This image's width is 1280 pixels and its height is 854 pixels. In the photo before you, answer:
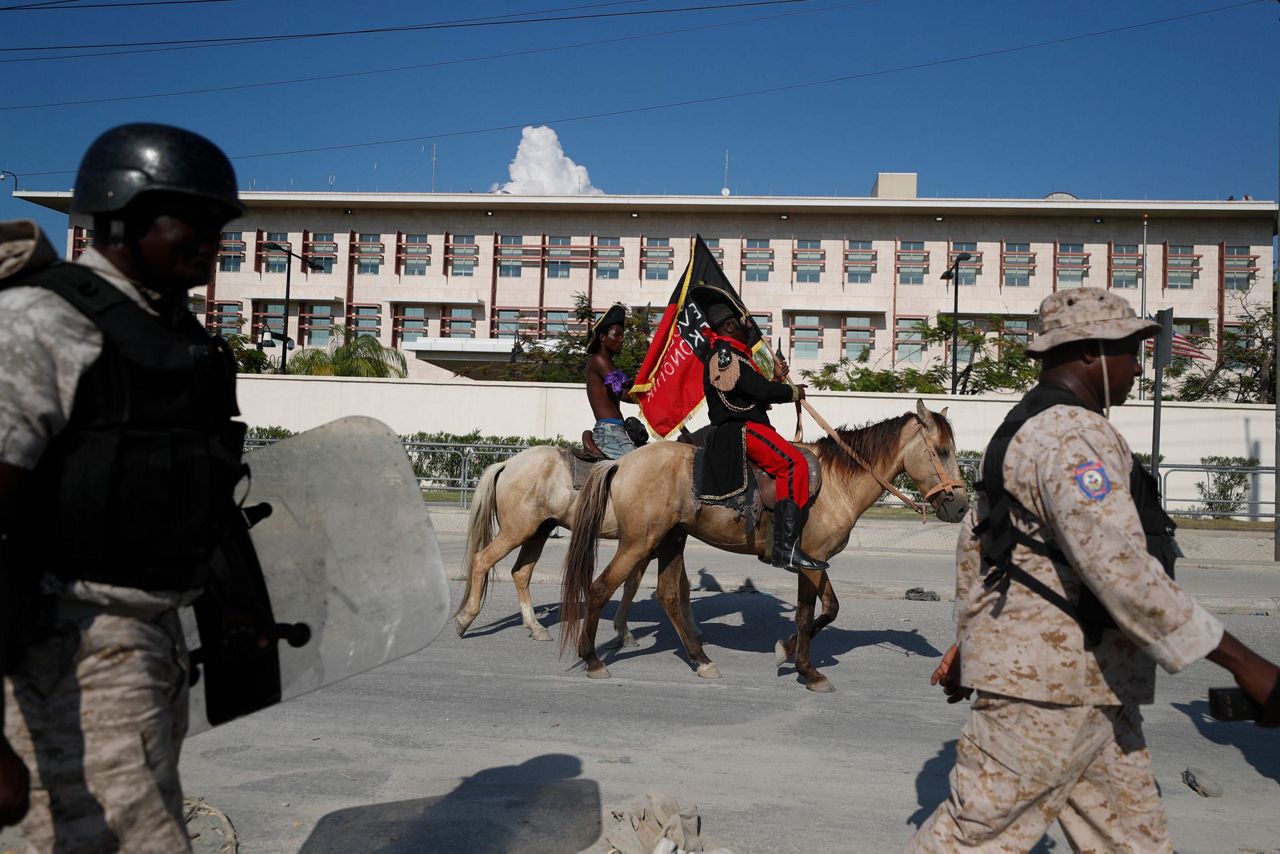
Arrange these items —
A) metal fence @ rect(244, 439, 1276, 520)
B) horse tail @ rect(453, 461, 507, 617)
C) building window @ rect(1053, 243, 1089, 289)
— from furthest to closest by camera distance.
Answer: building window @ rect(1053, 243, 1089, 289)
metal fence @ rect(244, 439, 1276, 520)
horse tail @ rect(453, 461, 507, 617)

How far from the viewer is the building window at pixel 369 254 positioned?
51.2m

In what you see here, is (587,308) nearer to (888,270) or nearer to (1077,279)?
(888,270)

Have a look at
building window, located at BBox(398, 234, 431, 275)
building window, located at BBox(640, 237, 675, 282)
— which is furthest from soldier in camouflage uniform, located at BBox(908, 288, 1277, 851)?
building window, located at BBox(398, 234, 431, 275)

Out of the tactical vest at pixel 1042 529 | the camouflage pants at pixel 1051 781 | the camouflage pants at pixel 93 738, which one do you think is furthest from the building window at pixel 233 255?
the camouflage pants at pixel 1051 781

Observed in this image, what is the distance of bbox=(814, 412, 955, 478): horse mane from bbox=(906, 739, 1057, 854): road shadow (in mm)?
2378

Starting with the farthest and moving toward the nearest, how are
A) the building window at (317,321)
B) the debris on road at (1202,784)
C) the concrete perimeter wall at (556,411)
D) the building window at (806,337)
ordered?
1. the building window at (317,321)
2. the building window at (806,337)
3. the concrete perimeter wall at (556,411)
4. the debris on road at (1202,784)

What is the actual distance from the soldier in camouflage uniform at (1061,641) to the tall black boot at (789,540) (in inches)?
162

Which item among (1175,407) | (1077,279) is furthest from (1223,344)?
(1175,407)

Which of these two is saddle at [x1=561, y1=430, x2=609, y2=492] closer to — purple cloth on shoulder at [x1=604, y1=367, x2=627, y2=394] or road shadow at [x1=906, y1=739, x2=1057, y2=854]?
purple cloth on shoulder at [x1=604, y1=367, x2=627, y2=394]

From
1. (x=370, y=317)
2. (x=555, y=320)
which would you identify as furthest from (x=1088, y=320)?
(x=370, y=317)

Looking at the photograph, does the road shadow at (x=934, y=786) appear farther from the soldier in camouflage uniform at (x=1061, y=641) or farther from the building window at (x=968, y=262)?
the building window at (x=968, y=262)

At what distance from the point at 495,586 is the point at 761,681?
208 inches

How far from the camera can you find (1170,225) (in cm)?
4784

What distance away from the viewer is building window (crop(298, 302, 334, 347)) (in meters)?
51.5
